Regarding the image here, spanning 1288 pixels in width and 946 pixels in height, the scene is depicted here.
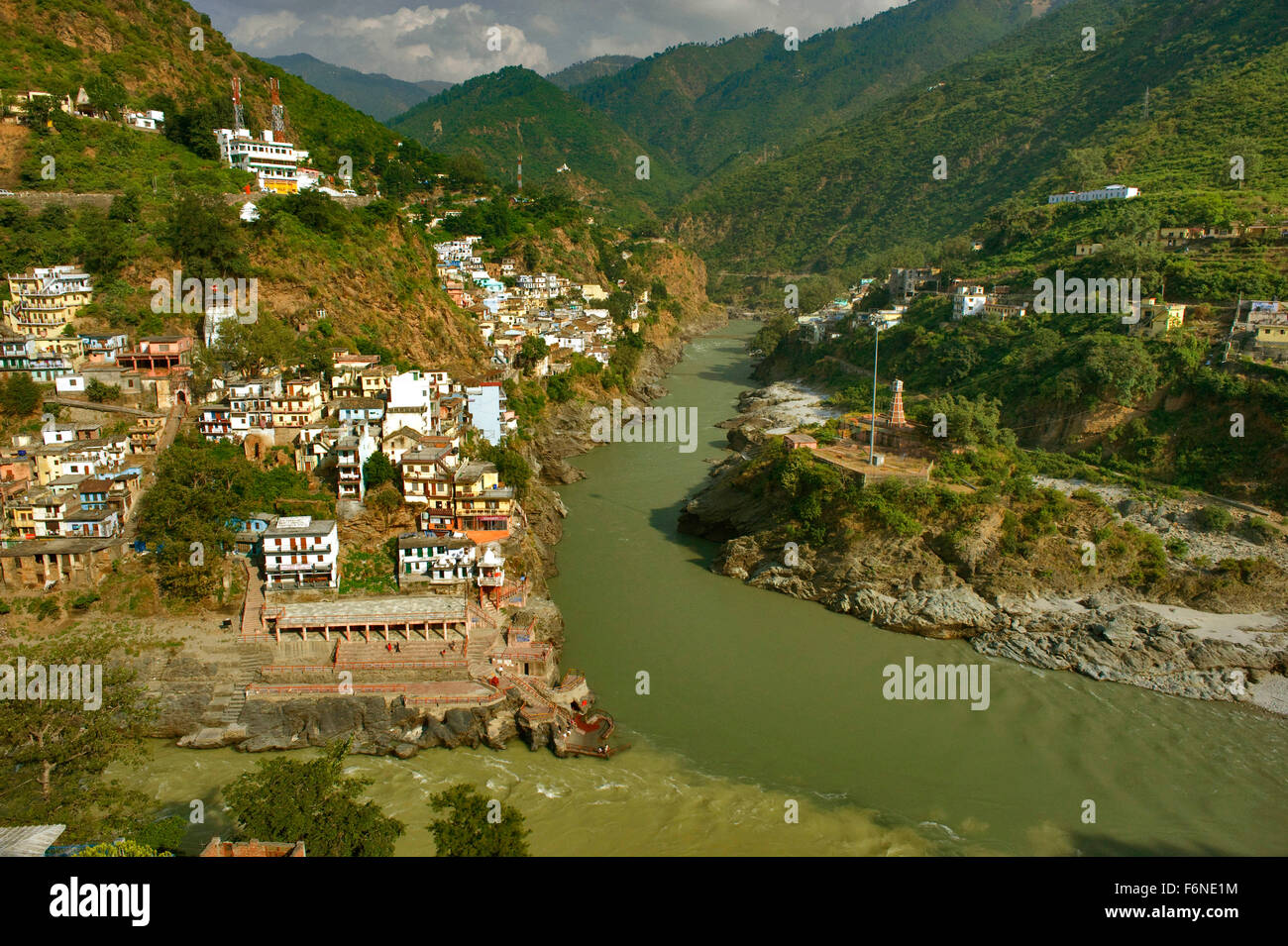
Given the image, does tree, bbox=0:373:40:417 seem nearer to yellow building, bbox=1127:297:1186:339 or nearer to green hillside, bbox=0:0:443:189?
green hillside, bbox=0:0:443:189

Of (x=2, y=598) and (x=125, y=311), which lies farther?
(x=125, y=311)

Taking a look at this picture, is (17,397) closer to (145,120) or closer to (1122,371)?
(145,120)

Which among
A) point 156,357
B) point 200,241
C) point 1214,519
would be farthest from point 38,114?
point 1214,519

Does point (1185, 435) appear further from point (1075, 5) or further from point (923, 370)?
point (1075, 5)

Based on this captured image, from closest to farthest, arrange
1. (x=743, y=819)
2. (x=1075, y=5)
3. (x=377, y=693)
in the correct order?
(x=743, y=819), (x=377, y=693), (x=1075, y=5)

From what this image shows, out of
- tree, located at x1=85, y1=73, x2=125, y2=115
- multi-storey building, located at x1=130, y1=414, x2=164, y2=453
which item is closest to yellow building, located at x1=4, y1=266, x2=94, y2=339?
multi-storey building, located at x1=130, y1=414, x2=164, y2=453

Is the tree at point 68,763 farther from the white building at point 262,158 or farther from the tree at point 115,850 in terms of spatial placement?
the white building at point 262,158

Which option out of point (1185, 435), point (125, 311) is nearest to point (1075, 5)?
point (1185, 435)
